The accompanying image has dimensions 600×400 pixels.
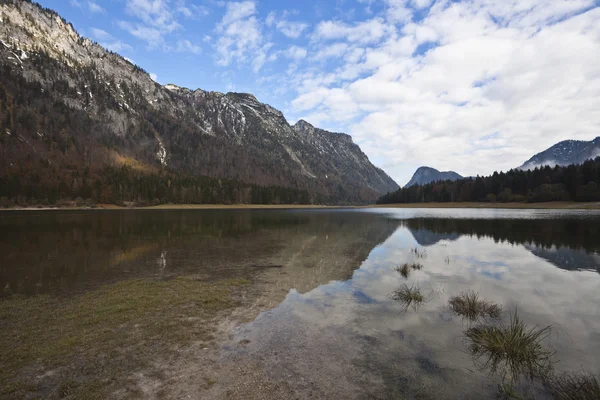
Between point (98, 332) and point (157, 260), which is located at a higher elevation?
point (98, 332)

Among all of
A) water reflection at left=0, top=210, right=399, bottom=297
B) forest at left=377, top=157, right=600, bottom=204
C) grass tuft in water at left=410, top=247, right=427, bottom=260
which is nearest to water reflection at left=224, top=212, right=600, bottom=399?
water reflection at left=0, top=210, right=399, bottom=297

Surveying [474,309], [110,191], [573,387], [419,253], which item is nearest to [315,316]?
[474,309]

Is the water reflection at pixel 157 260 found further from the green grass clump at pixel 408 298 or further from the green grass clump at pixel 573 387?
the green grass clump at pixel 573 387

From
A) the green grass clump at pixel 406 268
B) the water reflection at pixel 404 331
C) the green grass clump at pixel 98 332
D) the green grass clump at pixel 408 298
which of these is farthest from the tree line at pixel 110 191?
the green grass clump at pixel 408 298

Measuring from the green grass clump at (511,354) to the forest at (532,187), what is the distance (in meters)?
140

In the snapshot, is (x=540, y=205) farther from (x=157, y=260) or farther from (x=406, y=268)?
(x=157, y=260)

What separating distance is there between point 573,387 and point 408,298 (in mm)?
7062

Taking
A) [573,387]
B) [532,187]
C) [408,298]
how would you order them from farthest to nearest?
[532,187] < [408,298] < [573,387]

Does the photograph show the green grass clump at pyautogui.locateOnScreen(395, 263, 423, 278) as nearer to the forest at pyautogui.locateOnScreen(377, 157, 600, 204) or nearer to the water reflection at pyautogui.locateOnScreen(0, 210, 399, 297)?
the water reflection at pyautogui.locateOnScreen(0, 210, 399, 297)

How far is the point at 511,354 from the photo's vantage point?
8.18 m

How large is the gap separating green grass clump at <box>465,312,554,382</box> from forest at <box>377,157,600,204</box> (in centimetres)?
13954

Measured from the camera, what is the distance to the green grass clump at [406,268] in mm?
18409

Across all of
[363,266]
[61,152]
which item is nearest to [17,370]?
[363,266]

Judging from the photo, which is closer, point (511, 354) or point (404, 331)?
point (511, 354)
